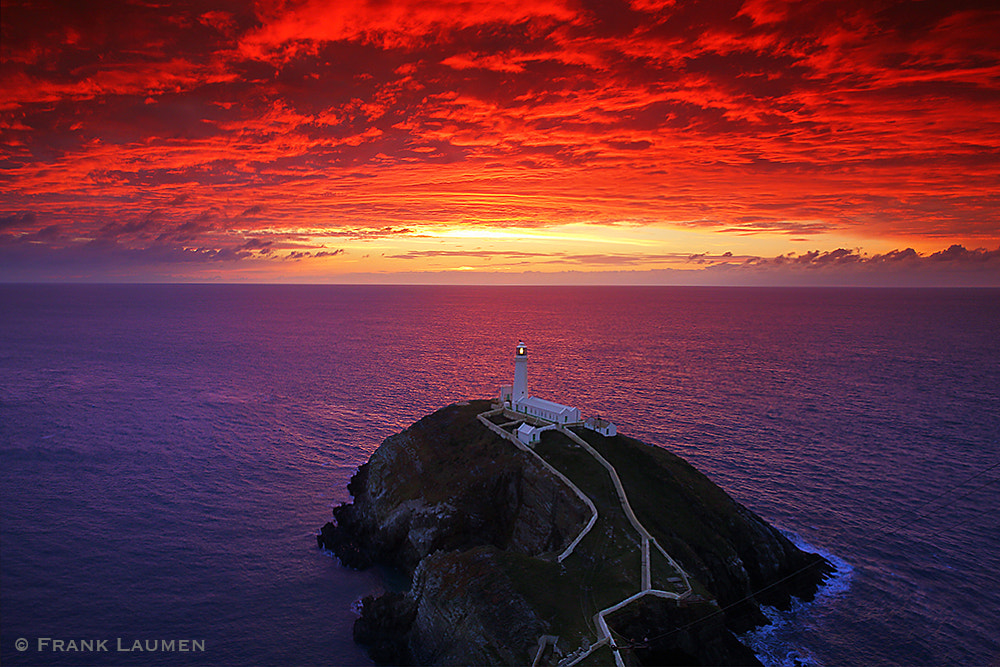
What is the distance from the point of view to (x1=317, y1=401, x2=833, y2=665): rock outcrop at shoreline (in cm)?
3450

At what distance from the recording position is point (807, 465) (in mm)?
67750

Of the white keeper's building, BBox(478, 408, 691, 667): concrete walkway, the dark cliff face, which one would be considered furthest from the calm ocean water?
the white keeper's building

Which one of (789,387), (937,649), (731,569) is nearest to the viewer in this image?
(937,649)

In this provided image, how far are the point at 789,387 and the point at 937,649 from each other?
74832 mm

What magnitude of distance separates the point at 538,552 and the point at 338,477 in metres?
30.4

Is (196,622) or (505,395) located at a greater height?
(505,395)

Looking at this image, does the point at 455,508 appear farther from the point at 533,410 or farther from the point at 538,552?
the point at 533,410

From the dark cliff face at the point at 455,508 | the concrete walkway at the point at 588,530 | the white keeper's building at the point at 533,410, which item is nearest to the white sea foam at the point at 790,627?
the concrete walkway at the point at 588,530

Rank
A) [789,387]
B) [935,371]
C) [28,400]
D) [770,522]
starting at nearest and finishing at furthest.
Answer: [770,522] < [28,400] < [789,387] < [935,371]

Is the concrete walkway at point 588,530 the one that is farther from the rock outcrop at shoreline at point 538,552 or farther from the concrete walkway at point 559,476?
the rock outcrop at shoreline at point 538,552

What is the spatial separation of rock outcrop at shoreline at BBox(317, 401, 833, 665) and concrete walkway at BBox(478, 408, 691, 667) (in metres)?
0.44

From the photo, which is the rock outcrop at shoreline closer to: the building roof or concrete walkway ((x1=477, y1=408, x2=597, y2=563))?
concrete walkway ((x1=477, y1=408, x2=597, y2=563))

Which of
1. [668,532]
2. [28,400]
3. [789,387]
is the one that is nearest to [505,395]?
[668,532]

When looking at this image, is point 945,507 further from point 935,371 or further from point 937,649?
point 935,371
